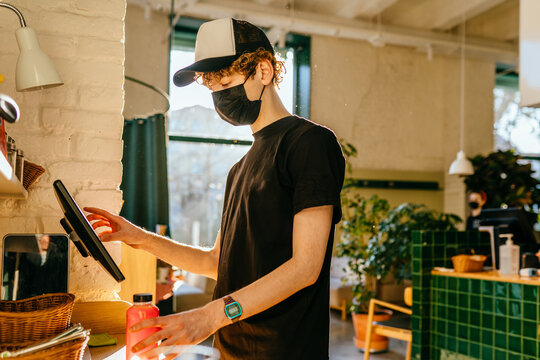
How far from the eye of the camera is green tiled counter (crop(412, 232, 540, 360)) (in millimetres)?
2902

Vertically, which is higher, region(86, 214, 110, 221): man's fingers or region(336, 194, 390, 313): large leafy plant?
region(86, 214, 110, 221): man's fingers

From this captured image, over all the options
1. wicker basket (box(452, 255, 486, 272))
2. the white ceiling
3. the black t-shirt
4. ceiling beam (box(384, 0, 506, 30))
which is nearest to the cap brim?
the black t-shirt

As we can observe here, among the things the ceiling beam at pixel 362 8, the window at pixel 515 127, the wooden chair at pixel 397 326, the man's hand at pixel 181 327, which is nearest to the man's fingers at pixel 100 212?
the man's hand at pixel 181 327

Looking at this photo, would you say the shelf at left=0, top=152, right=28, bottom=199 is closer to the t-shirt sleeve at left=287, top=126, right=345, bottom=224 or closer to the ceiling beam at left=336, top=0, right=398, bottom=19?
the t-shirt sleeve at left=287, top=126, right=345, bottom=224

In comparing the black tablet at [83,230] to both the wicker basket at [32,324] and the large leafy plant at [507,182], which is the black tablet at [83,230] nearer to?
the wicker basket at [32,324]

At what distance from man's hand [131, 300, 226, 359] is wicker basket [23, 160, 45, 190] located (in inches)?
28.8

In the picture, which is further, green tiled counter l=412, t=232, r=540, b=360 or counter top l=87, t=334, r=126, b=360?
green tiled counter l=412, t=232, r=540, b=360

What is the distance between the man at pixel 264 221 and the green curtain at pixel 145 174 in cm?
Result: 282

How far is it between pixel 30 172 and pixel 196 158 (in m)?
5.01

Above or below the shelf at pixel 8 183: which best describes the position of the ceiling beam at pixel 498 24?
above

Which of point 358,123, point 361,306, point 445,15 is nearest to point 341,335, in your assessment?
point 361,306

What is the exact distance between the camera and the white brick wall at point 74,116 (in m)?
1.50

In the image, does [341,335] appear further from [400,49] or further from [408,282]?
[400,49]

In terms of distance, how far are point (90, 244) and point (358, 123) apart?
6.42 meters
